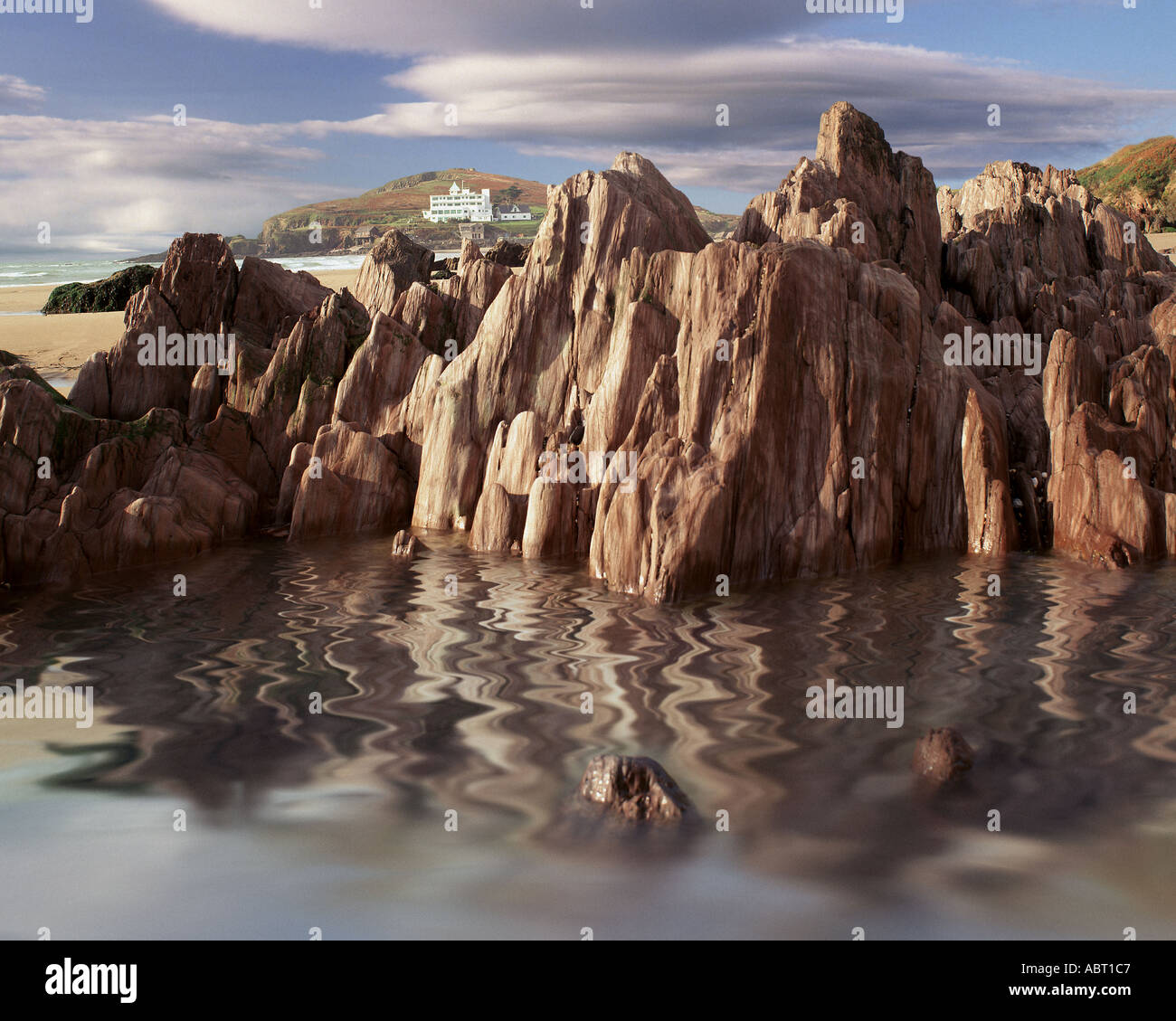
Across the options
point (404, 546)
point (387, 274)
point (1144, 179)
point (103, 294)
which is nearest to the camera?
point (404, 546)

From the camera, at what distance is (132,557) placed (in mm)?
15969

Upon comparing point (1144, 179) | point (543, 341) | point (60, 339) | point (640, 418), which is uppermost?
point (1144, 179)

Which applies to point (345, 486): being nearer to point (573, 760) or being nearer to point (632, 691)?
point (632, 691)

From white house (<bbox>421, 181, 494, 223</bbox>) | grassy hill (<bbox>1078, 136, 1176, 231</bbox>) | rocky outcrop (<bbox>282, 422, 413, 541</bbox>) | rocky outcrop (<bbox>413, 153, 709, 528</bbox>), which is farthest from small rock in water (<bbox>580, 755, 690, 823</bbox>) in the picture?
white house (<bbox>421, 181, 494, 223</bbox>)

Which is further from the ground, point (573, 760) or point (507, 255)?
point (507, 255)

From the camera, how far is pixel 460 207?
485ft

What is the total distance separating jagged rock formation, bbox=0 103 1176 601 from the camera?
581 inches

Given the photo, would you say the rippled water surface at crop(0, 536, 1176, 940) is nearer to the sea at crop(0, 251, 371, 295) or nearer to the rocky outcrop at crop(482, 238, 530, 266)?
the rocky outcrop at crop(482, 238, 530, 266)

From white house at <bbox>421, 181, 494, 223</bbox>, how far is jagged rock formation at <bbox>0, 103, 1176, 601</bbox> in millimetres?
128347

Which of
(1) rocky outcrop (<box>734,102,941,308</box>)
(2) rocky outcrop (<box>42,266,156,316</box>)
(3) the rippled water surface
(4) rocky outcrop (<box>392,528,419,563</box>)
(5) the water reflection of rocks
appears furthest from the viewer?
(2) rocky outcrop (<box>42,266,156,316</box>)

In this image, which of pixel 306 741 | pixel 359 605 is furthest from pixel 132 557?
pixel 306 741

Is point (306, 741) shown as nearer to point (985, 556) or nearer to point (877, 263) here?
point (985, 556)

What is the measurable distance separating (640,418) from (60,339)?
34651 millimetres

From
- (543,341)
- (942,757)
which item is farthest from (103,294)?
A: (942,757)
